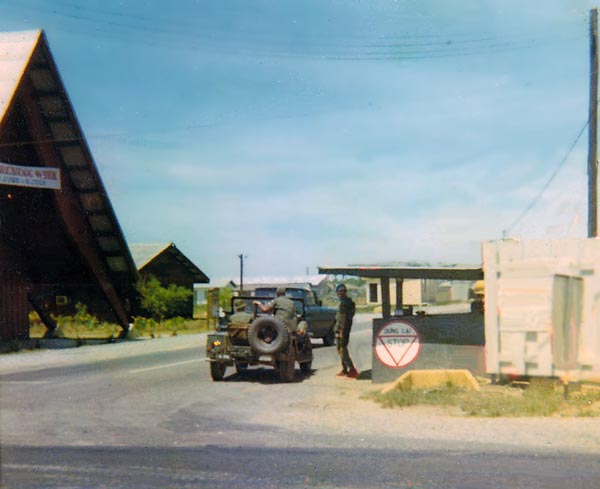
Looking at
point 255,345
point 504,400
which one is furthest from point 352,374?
point 504,400

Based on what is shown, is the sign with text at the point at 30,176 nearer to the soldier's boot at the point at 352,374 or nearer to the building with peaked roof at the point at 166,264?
the soldier's boot at the point at 352,374

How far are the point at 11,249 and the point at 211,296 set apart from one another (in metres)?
12.2

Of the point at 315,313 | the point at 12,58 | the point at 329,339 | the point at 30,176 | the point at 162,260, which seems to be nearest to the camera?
the point at 12,58

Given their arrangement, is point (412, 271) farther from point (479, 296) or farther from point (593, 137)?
point (593, 137)

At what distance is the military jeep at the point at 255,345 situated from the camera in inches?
546

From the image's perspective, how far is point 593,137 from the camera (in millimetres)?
18469

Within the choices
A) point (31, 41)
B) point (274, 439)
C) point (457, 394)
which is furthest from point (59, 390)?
point (31, 41)

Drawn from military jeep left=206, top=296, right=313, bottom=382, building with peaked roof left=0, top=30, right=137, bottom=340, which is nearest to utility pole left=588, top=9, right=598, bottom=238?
military jeep left=206, top=296, right=313, bottom=382

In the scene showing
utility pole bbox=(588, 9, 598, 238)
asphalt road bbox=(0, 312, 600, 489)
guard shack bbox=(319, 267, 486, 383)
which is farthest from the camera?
utility pole bbox=(588, 9, 598, 238)

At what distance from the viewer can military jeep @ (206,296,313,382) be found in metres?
13.9

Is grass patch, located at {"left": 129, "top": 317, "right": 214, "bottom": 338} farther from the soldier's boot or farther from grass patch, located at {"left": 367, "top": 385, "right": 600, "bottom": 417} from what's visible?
grass patch, located at {"left": 367, "top": 385, "right": 600, "bottom": 417}

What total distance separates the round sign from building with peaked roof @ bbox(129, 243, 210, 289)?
34.9m

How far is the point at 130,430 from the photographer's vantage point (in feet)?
30.1

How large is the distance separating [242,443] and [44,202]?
19631 mm
